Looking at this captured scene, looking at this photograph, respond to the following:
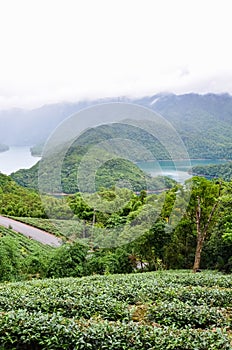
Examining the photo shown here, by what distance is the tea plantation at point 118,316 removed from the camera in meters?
3.52

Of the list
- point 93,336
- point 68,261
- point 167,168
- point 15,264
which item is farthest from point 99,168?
point 15,264

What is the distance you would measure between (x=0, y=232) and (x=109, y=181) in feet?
40.1

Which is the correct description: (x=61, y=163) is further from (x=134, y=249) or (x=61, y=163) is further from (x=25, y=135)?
(x=25, y=135)

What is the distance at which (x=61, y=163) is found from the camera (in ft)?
23.4

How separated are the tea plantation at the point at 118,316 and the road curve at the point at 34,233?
900cm

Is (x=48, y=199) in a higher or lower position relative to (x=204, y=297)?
higher

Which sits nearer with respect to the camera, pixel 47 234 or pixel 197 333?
pixel 197 333

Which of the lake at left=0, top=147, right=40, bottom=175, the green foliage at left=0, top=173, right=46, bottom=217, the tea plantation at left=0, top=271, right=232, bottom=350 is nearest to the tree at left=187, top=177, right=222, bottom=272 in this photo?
the tea plantation at left=0, top=271, right=232, bottom=350

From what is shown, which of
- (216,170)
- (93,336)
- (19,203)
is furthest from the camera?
(216,170)

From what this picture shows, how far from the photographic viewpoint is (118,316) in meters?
4.46

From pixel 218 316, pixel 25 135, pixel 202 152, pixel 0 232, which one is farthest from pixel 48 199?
pixel 202 152

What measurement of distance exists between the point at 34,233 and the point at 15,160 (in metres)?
10.5

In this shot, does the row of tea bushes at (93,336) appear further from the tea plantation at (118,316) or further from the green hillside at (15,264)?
the green hillside at (15,264)

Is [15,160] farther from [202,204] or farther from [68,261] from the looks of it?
[202,204]
